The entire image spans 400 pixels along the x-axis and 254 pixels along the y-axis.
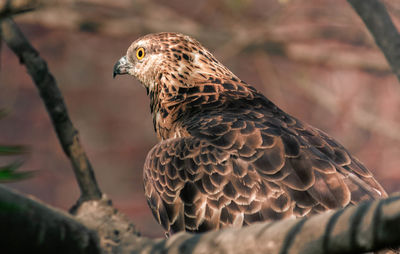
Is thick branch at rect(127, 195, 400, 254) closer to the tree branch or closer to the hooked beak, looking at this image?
the tree branch

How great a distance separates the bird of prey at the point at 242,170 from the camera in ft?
9.18

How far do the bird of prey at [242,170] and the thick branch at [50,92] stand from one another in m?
0.42

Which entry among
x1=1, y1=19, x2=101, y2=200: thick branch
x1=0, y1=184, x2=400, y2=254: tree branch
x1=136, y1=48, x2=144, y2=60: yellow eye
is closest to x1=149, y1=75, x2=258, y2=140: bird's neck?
x1=136, y1=48, x2=144, y2=60: yellow eye

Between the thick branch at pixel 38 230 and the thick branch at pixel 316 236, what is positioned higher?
the thick branch at pixel 38 230

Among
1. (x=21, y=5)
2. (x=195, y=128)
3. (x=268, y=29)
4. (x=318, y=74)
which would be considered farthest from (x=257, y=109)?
(x=318, y=74)

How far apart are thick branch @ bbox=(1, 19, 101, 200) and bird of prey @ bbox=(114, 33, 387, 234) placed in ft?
1.37

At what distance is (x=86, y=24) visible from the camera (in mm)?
8102

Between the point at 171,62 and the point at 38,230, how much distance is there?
2.43 metres

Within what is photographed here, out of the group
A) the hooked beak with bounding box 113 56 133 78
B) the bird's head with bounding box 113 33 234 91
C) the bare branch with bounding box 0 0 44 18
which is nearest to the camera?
the bare branch with bounding box 0 0 44 18

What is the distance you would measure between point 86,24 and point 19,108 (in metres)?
2.49

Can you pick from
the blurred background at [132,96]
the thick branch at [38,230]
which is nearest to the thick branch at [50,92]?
the thick branch at [38,230]

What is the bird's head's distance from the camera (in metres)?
3.89

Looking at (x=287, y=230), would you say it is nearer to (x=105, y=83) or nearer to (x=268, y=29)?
(x=268, y=29)

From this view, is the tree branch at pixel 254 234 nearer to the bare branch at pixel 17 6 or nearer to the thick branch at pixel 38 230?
the thick branch at pixel 38 230
